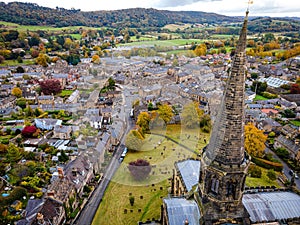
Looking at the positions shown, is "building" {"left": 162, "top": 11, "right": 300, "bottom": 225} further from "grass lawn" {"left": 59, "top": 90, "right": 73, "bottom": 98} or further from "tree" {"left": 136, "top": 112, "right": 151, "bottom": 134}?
"grass lawn" {"left": 59, "top": 90, "right": 73, "bottom": 98}

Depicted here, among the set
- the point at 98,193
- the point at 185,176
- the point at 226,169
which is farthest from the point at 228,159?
the point at 98,193

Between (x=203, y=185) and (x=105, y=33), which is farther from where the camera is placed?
(x=105, y=33)

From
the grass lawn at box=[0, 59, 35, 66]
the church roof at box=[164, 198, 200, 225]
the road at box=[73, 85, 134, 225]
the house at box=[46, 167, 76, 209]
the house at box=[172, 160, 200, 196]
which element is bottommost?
the road at box=[73, 85, 134, 225]

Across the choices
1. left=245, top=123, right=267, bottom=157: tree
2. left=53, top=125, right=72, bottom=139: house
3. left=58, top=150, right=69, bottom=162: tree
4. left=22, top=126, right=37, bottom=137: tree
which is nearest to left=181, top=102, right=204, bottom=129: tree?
left=245, top=123, right=267, bottom=157: tree

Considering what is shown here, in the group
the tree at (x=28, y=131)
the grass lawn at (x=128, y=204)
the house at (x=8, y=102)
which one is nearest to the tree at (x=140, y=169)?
the grass lawn at (x=128, y=204)

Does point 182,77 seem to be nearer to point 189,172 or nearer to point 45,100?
point 45,100

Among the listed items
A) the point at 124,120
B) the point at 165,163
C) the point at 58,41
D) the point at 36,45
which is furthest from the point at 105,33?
the point at 165,163

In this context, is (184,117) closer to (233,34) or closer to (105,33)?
(105,33)
